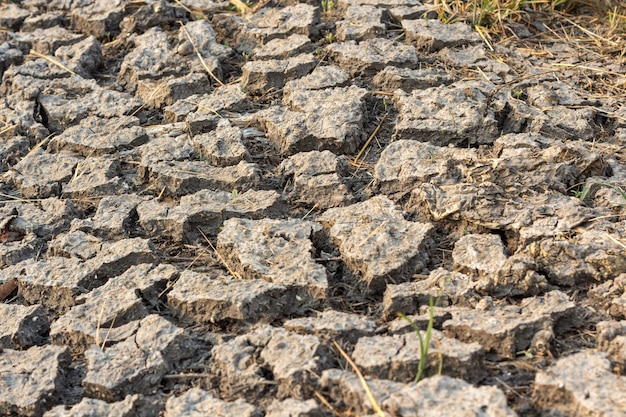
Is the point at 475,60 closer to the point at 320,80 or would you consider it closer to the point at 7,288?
the point at 320,80

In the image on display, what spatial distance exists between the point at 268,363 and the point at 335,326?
0.18 metres

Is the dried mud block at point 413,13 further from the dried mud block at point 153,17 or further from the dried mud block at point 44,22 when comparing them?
the dried mud block at point 44,22

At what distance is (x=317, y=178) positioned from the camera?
97.1 inches

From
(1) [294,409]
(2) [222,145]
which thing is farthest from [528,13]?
(1) [294,409]

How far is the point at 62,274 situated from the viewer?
2.25m

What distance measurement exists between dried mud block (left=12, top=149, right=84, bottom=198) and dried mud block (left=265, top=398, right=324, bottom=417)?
1.26 meters

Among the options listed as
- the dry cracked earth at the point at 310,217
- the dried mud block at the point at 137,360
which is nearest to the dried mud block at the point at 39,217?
the dry cracked earth at the point at 310,217

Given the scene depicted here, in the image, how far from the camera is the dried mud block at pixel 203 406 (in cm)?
173

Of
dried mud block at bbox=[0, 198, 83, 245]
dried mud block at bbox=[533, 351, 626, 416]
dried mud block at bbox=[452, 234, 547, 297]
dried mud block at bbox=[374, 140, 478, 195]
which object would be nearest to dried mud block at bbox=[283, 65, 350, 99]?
dried mud block at bbox=[374, 140, 478, 195]

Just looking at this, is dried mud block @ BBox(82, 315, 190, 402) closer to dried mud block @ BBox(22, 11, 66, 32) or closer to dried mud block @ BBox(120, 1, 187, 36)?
dried mud block @ BBox(120, 1, 187, 36)

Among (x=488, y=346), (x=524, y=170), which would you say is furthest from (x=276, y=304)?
(x=524, y=170)

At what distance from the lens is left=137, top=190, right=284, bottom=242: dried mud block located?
2363 mm

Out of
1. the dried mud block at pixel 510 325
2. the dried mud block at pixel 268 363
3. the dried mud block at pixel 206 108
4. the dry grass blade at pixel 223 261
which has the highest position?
the dried mud block at pixel 206 108

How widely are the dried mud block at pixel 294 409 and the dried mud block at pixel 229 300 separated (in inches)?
12.5
